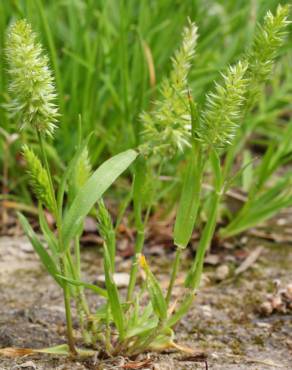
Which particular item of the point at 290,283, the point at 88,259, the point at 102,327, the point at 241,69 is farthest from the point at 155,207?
the point at 241,69

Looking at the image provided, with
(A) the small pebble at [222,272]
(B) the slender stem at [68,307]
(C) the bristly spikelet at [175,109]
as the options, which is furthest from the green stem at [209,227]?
(A) the small pebble at [222,272]

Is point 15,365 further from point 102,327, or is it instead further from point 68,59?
point 68,59

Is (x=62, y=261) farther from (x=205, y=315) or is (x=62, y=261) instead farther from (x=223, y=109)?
(x=205, y=315)

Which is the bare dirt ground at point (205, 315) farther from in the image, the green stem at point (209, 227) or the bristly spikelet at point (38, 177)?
the bristly spikelet at point (38, 177)

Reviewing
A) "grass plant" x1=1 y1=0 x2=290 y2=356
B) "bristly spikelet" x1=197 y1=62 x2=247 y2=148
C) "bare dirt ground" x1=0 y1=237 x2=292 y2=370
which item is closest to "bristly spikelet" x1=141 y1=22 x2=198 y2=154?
"grass plant" x1=1 y1=0 x2=290 y2=356

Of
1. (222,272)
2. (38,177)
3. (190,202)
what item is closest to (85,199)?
(38,177)

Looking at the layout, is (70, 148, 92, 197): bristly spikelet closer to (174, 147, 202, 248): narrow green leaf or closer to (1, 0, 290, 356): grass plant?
(1, 0, 290, 356): grass plant
